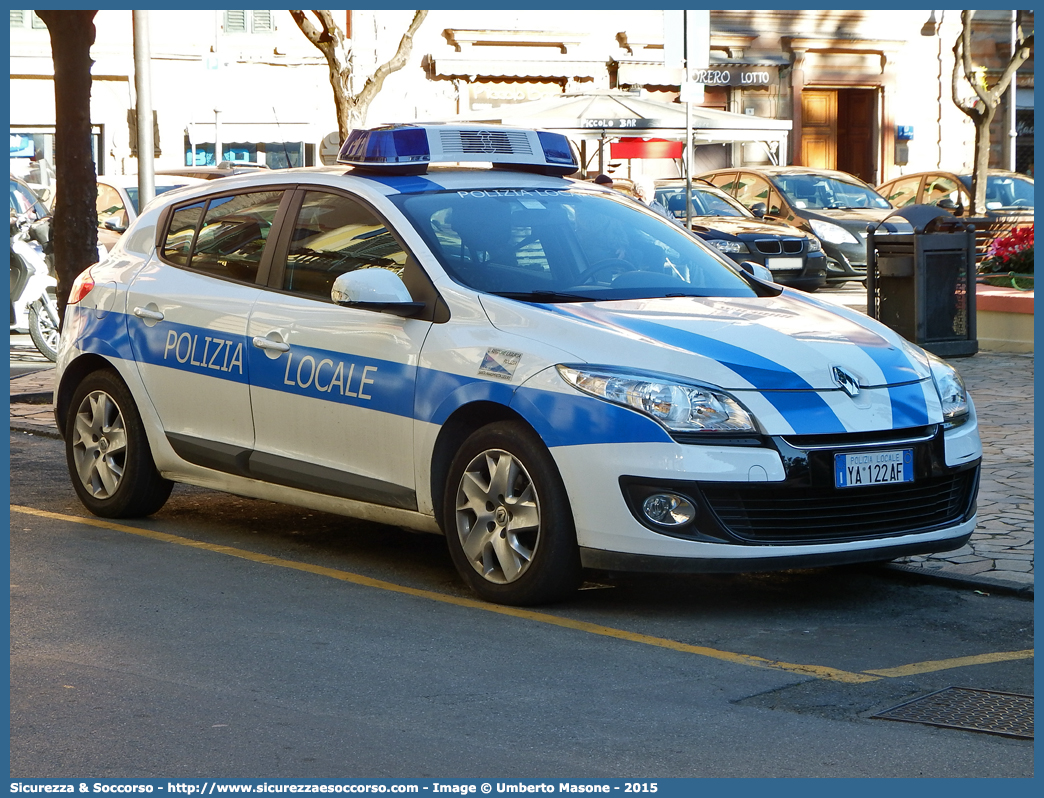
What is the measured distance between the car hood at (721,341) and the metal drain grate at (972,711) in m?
1.27

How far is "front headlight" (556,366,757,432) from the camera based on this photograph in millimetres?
5703

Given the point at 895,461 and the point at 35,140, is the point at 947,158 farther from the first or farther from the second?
the point at 895,461

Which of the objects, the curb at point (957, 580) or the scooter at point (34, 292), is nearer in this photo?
the curb at point (957, 580)

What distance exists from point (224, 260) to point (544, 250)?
157 centimetres

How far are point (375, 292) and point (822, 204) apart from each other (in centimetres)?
1749

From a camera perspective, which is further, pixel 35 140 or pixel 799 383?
pixel 35 140

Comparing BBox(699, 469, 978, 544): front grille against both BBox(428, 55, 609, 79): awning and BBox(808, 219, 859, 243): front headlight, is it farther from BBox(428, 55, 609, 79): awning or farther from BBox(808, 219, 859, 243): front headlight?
BBox(428, 55, 609, 79): awning

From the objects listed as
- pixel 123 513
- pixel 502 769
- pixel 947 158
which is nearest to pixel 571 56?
pixel 947 158

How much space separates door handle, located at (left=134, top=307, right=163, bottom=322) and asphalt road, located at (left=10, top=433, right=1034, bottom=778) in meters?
0.97

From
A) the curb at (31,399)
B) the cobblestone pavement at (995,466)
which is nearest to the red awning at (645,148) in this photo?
the cobblestone pavement at (995,466)

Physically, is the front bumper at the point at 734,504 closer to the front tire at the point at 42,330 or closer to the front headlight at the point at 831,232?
the front tire at the point at 42,330

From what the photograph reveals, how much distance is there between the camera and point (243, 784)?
4129mm

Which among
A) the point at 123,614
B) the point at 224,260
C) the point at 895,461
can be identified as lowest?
the point at 123,614

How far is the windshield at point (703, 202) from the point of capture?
21.8 metres
